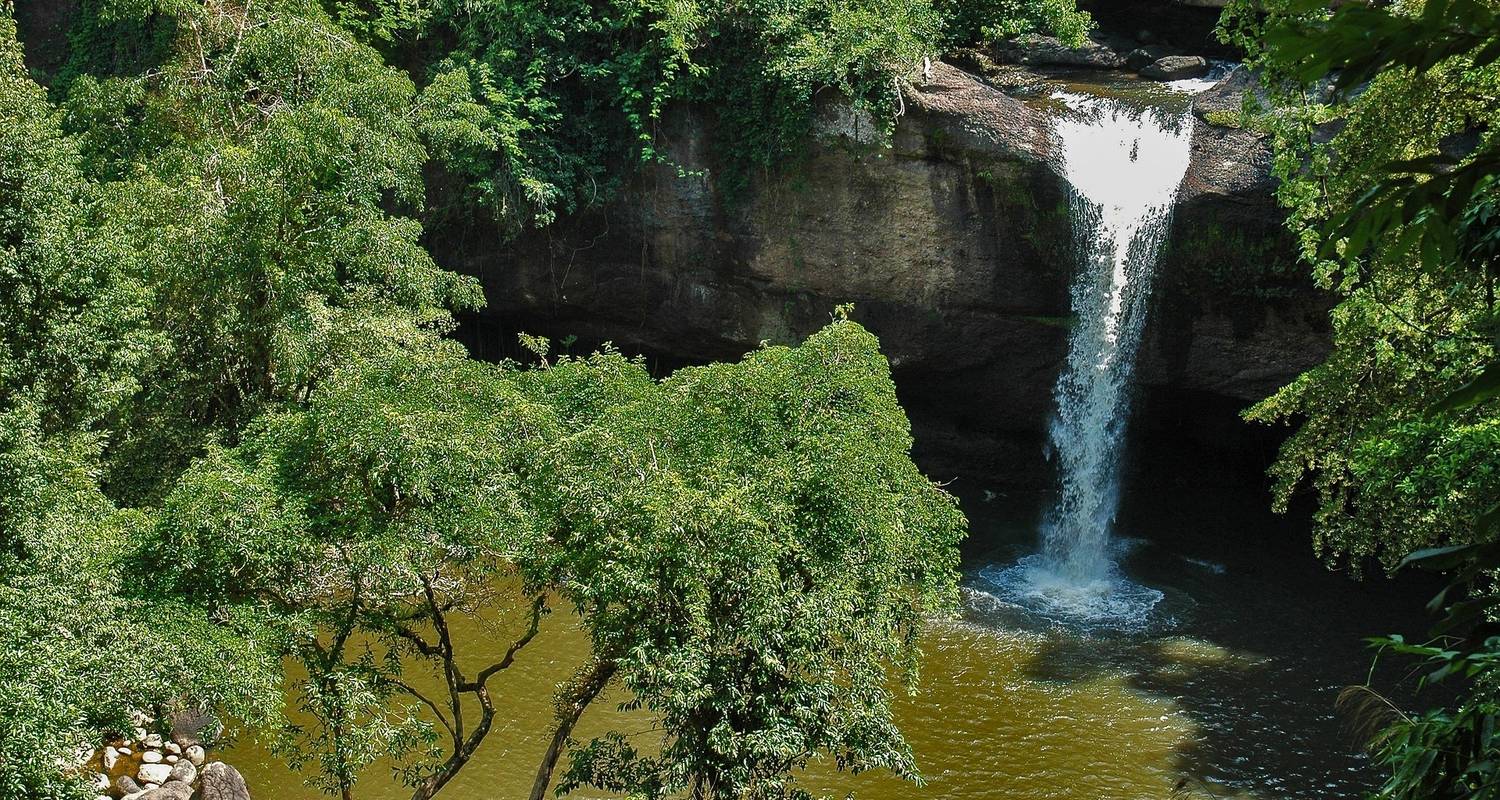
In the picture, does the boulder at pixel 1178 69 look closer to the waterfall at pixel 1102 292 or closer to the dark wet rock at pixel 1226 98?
the dark wet rock at pixel 1226 98

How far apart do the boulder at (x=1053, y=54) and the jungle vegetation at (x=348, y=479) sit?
9006 mm

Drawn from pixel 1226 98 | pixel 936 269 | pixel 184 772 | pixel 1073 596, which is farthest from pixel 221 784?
pixel 1226 98

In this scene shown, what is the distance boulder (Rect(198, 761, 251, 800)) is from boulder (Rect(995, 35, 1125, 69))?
1433cm

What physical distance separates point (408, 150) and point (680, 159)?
5444 millimetres

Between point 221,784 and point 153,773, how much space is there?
0.78m

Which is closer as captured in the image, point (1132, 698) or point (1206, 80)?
point (1132, 698)

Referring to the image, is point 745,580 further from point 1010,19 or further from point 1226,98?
point 1010,19

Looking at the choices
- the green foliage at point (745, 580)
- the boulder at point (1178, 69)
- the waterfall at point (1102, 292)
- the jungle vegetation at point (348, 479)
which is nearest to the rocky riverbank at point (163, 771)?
the jungle vegetation at point (348, 479)

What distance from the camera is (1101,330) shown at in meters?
16.1

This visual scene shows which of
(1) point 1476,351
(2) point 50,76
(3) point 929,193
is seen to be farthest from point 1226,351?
(2) point 50,76

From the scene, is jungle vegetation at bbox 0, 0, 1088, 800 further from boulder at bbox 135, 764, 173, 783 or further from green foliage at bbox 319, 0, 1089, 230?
green foliage at bbox 319, 0, 1089, 230

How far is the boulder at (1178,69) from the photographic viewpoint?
17141mm

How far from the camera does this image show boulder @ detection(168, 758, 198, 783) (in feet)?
34.9

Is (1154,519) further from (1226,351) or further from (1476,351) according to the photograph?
(1476,351)
